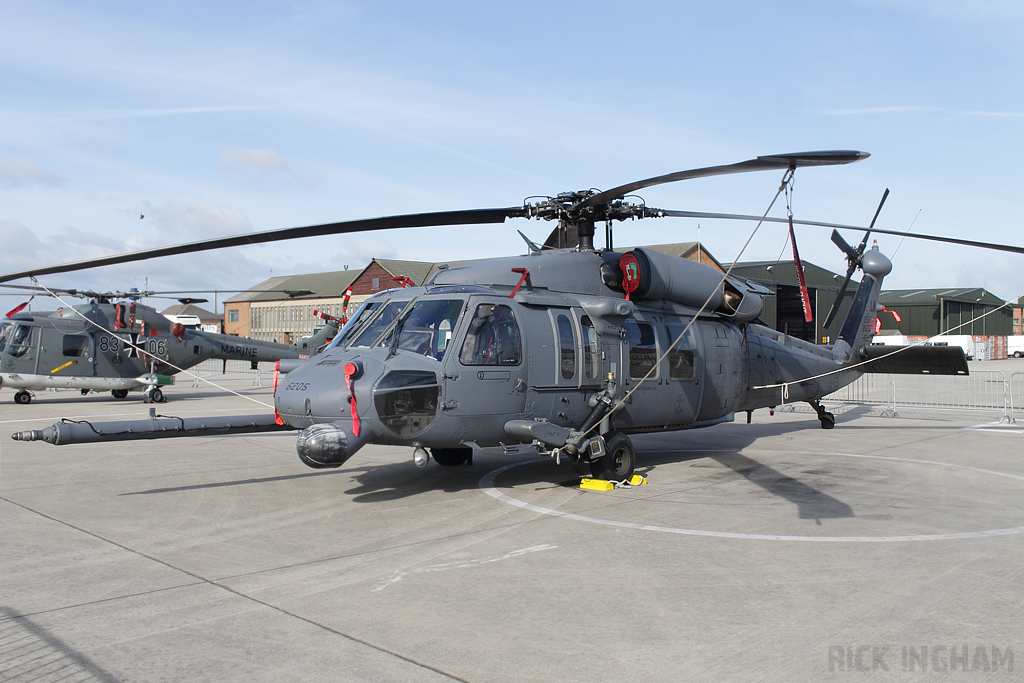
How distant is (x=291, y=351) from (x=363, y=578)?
71.2ft

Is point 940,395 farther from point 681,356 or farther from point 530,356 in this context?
point 530,356

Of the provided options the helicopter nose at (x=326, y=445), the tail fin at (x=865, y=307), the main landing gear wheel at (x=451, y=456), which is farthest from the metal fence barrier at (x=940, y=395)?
the helicopter nose at (x=326, y=445)

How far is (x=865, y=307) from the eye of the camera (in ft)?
49.8

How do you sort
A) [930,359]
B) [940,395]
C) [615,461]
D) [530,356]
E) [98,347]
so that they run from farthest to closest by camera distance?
[940,395]
[98,347]
[930,359]
[615,461]
[530,356]

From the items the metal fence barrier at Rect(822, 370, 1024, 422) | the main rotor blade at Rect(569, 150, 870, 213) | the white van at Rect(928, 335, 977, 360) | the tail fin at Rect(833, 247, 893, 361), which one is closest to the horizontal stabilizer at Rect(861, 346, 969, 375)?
the tail fin at Rect(833, 247, 893, 361)

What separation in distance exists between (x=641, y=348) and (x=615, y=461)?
1.66 m

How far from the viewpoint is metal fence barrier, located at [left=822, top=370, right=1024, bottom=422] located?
20.6 metres

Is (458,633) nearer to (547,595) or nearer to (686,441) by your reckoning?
(547,595)

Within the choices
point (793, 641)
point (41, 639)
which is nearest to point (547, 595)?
point (793, 641)

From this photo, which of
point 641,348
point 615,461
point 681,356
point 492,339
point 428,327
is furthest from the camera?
point 681,356

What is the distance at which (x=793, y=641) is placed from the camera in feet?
14.4

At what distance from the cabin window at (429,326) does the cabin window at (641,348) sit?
9.10 ft

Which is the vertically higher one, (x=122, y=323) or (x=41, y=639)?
(x=122, y=323)

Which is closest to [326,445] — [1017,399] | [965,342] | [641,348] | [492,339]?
[492,339]
